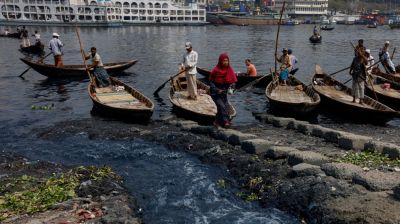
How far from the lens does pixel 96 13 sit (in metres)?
111

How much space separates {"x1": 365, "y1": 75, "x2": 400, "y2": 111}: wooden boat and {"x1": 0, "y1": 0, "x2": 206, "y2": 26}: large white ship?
3504 inches

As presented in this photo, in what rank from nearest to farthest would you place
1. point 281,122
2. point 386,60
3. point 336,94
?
point 281,122
point 336,94
point 386,60

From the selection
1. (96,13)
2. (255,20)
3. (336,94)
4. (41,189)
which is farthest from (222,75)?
(255,20)

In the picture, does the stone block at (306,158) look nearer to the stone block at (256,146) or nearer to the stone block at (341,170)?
the stone block at (341,170)

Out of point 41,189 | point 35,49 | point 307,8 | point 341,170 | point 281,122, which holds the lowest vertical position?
point 281,122

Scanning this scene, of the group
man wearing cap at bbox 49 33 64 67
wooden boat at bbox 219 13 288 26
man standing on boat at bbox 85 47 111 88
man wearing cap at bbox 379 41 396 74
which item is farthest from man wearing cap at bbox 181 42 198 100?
wooden boat at bbox 219 13 288 26

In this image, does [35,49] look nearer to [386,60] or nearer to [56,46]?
[56,46]

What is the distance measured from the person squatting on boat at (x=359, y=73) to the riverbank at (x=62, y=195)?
11.6 meters

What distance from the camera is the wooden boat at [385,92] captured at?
61.1 ft

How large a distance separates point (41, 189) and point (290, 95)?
13413 millimetres

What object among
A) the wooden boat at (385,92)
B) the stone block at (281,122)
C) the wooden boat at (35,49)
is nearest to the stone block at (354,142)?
the stone block at (281,122)

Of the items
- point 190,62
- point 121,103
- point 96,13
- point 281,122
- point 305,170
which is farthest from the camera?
point 96,13

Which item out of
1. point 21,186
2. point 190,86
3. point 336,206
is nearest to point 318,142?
point 336,206

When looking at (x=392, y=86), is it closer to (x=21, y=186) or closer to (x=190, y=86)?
(x=190, y=86)
